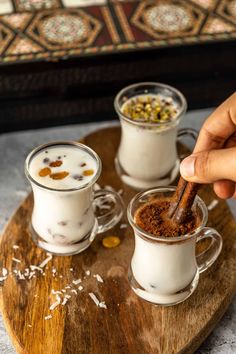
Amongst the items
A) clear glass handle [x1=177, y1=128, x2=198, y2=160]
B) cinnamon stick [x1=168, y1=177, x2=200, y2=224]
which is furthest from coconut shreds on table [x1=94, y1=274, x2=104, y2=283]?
clear glass handle [x1=177, y1=128, x2=198, y2=160]

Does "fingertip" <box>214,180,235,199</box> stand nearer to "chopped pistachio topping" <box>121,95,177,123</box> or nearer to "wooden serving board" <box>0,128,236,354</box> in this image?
"wooden serving board" <box>0,128,236,354</box>

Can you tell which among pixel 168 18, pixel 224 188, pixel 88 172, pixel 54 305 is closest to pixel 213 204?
pixel 224 188

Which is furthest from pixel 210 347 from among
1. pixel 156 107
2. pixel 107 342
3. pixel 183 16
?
pixel 183 16

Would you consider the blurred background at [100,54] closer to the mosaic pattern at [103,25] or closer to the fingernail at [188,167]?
the mosaic pattern at [103,25]

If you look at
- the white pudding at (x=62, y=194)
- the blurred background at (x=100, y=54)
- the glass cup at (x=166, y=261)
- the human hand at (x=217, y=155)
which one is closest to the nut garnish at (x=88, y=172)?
the white pudding at (x=62, y=194)

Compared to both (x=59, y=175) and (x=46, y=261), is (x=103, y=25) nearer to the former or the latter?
(x=59, y=175)
